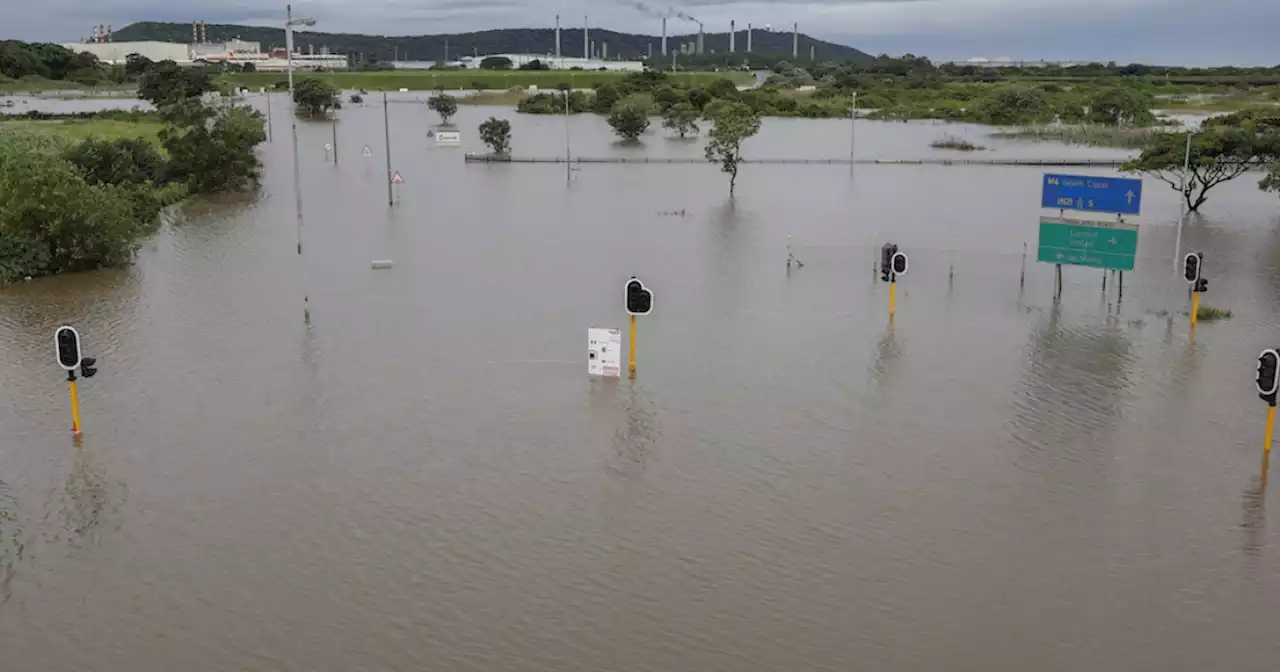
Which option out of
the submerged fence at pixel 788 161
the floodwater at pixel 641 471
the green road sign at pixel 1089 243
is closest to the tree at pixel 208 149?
the submerged fence at pixel 788 161

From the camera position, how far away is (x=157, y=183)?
45.2m

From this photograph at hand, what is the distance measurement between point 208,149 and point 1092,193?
32.7 m

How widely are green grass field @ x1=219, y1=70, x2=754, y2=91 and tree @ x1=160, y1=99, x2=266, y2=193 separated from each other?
85.0 m

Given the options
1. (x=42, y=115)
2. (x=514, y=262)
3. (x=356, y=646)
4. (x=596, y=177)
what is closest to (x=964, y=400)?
(x=356, y=646)

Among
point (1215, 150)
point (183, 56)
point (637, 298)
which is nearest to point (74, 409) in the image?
point (637, 298)

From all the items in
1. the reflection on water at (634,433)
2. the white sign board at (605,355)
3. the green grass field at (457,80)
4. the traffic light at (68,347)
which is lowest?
the reflection on water at (634,433)

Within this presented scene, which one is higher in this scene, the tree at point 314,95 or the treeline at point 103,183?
the tree at point 314,95

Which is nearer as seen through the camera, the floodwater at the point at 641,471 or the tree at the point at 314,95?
the floodwater at the point at 641,471

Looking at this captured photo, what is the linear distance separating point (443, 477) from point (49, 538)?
4534mm

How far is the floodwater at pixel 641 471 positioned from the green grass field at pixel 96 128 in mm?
30248

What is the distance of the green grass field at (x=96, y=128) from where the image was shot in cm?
5662

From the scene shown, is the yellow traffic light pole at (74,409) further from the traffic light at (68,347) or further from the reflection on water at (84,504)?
the reflection on water at (84,504)

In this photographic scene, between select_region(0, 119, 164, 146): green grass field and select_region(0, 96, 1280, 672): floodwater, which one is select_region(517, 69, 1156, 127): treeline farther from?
select_region(0, 96, 1280, 672): floodwater

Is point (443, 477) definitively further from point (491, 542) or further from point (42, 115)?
point (42, 115)
